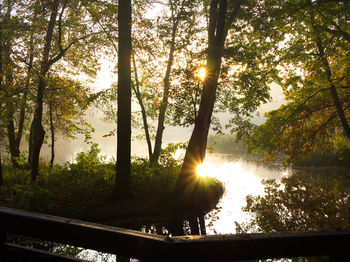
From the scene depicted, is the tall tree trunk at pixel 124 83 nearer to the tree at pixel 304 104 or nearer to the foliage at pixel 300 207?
the foliage at pixel 300 207

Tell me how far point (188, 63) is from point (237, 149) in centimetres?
3383

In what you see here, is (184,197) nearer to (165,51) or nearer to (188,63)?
(188,63)

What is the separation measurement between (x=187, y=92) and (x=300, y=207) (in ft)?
25.4

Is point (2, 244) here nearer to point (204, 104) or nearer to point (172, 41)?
point (204, 104)

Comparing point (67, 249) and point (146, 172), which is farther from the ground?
point (146, 172)

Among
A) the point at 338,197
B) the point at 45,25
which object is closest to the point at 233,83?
Result: the point at 338,197

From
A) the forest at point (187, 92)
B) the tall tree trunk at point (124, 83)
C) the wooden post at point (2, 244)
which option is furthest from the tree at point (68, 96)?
the wooden post at point (2, 244)

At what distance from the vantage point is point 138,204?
960 centimetres

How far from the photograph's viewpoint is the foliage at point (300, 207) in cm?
824

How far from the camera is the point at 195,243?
1.37m

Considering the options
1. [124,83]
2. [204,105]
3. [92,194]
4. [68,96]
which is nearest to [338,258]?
[204,105]

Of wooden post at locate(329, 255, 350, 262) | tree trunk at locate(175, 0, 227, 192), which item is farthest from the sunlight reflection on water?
wooden post at locate(329, 255, 350, 262)

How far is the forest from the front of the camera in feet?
30.3

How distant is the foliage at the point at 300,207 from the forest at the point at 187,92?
2.5 inches
